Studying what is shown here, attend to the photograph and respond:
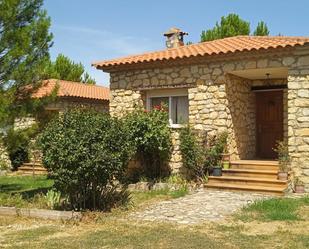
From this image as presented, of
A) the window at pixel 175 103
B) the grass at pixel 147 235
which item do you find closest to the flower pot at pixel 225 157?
the window at pixel 175 103

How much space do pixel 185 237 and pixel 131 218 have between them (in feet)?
5.93

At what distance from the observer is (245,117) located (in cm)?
1401

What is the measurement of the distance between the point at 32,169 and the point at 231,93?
10.2 meters

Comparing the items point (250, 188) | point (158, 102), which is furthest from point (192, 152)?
point (158, 102)

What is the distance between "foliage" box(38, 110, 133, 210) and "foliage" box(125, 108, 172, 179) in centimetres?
280

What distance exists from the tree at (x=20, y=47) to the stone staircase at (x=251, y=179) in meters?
5.50

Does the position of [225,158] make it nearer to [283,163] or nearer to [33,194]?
[283,163]

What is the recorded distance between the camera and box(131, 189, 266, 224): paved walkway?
27.6ft

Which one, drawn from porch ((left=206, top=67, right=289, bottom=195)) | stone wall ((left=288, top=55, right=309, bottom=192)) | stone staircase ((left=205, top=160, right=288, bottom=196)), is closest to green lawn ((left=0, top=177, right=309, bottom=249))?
stone staircase ((left=205, top=160, right=288, bottom=196))

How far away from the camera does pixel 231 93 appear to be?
514 inches

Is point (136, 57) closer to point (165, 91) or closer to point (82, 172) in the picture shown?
point (165, 91)

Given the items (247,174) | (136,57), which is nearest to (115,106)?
(136,57)

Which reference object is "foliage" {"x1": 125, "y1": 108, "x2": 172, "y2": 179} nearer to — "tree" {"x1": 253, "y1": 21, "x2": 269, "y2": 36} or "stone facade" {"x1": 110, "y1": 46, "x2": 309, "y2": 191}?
"stone facade" {"x1": 110, "y1": 46, "x2": 309, "y2": 191}

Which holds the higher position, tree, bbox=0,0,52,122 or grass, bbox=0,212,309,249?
tree, bbox=0,0,52,122
